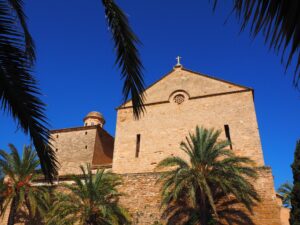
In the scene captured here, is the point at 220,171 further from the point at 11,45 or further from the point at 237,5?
the point at 237,5

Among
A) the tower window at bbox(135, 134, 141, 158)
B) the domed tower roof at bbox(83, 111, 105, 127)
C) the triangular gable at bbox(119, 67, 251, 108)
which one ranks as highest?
the domed tower roof at bbox(83, 111, 105, 127)

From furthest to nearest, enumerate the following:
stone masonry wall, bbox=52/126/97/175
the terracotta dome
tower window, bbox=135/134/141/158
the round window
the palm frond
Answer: the terracotta dome, stone masonry wall, bbox=52/126/97/175, the round window, tower window, bbox=135/134/141/158, the palm frond

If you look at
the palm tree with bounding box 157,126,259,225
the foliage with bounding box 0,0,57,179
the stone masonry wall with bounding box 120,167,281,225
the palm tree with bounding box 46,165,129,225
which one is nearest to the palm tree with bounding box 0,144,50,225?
the palm tree with bounding box 46,165,129,225

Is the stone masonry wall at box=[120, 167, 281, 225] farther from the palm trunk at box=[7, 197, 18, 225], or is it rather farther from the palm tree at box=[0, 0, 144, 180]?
the palm tree at box=[0, 0, 144, 180]

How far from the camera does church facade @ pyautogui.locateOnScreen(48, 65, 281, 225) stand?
16078 millimetres

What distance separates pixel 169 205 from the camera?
14.8m

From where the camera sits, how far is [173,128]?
18984 millimetres

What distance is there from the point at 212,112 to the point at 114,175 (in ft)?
25.5

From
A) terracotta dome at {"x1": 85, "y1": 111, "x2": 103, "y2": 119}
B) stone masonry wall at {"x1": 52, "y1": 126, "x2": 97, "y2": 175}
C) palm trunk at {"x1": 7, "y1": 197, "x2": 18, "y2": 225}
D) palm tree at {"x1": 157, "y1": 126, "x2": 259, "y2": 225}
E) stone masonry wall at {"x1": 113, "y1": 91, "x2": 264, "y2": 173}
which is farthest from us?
terracotta dome at {"x1": 85, "y1": 111, "x2": 103, "y2": 119}

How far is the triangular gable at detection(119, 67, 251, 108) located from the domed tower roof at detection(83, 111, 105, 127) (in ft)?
37.1

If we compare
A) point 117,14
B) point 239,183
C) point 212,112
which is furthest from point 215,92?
point 117,14

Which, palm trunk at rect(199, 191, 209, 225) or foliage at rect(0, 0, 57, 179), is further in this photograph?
palm trunk at rect(199, 191, 209, 225)

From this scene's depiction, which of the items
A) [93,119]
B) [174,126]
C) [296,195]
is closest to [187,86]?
[174,126]

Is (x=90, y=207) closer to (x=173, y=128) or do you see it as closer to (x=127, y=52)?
(x=173, y=128)
